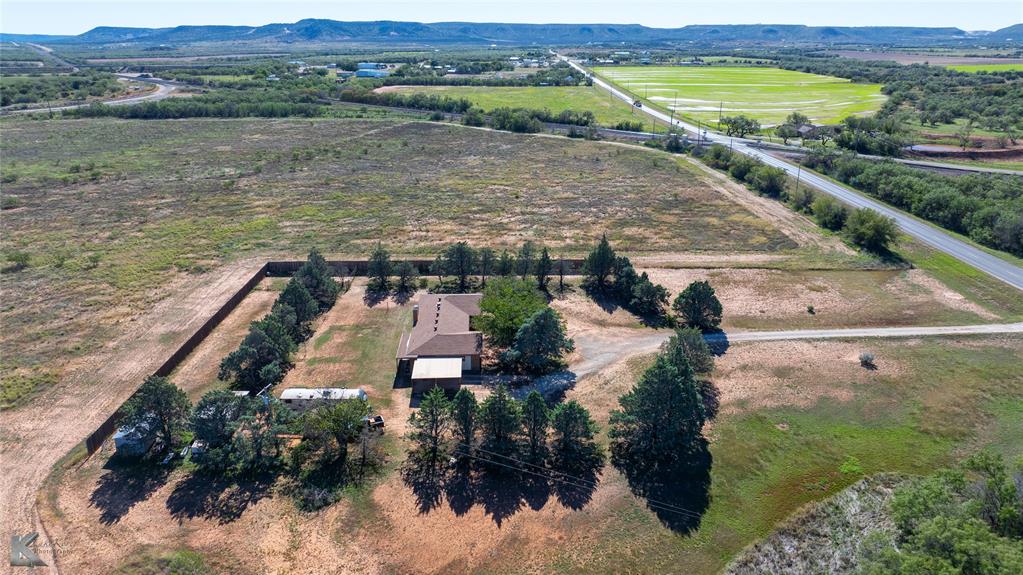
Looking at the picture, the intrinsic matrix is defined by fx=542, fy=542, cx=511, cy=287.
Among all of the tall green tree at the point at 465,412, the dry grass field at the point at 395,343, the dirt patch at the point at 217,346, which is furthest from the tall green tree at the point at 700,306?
the dirt patch at the point at 217,346

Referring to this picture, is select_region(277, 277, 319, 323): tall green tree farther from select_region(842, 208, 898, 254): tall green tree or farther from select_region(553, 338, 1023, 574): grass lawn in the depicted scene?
select_region(842, 208, 898, 254): tall green tree

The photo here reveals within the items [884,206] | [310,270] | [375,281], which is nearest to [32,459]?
[310,270]

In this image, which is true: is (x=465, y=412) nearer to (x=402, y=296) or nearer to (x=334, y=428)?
(x=334, y=428)

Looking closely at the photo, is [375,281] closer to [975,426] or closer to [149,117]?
[975,426]

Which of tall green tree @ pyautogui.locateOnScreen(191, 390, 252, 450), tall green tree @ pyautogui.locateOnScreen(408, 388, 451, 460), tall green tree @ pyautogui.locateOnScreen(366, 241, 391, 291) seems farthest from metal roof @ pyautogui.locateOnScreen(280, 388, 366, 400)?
tall green tree @ pyautogui.locateOnScreen(366, 241, 391, 291)

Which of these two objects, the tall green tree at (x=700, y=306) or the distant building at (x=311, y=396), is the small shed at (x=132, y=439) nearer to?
the distant building at (x=311, y=396)

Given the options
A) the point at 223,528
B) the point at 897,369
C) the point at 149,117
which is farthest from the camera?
the point at 149,117
